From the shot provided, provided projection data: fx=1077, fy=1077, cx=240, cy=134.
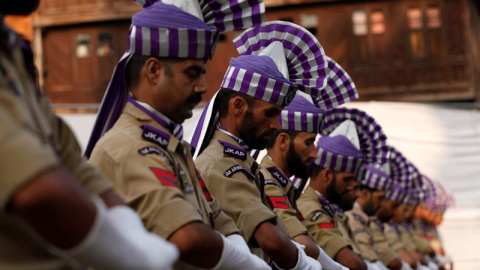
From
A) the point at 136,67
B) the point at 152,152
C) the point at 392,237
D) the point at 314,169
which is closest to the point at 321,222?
the point at 314,169

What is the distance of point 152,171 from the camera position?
12.5ft

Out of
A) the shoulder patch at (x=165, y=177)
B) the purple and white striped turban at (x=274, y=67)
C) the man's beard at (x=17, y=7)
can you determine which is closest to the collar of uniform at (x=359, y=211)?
the purple and white striped turban at (x=274, y=67)

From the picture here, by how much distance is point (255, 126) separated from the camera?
5.76 metres

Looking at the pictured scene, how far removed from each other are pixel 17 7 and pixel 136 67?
134 centimetres

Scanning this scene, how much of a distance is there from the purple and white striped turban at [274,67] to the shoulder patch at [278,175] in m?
0.54

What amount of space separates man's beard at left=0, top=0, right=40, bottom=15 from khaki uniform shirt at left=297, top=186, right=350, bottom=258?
5.00 m

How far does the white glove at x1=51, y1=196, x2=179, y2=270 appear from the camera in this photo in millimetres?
2529

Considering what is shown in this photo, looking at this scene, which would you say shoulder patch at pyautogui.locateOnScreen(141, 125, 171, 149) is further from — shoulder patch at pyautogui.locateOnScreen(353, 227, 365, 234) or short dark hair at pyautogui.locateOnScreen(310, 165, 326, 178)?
shoulder patch at pyautogui.locateOnScreen(353, 227, 365, 234)

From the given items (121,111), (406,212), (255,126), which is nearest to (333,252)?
(255,126)

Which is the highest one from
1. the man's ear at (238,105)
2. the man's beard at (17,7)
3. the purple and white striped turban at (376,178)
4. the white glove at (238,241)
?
the man's beard at (17,7)

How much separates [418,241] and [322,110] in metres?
10.9

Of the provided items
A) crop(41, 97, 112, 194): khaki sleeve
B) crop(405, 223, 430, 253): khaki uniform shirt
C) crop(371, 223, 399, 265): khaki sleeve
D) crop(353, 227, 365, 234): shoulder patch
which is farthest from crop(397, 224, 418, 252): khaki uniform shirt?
crop(41, 97, 112, 194): khaki sleeve

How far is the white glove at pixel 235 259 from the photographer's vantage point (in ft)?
12.4

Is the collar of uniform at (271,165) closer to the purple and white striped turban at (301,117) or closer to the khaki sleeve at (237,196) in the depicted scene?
the purple and white striped turban at (301,117)
